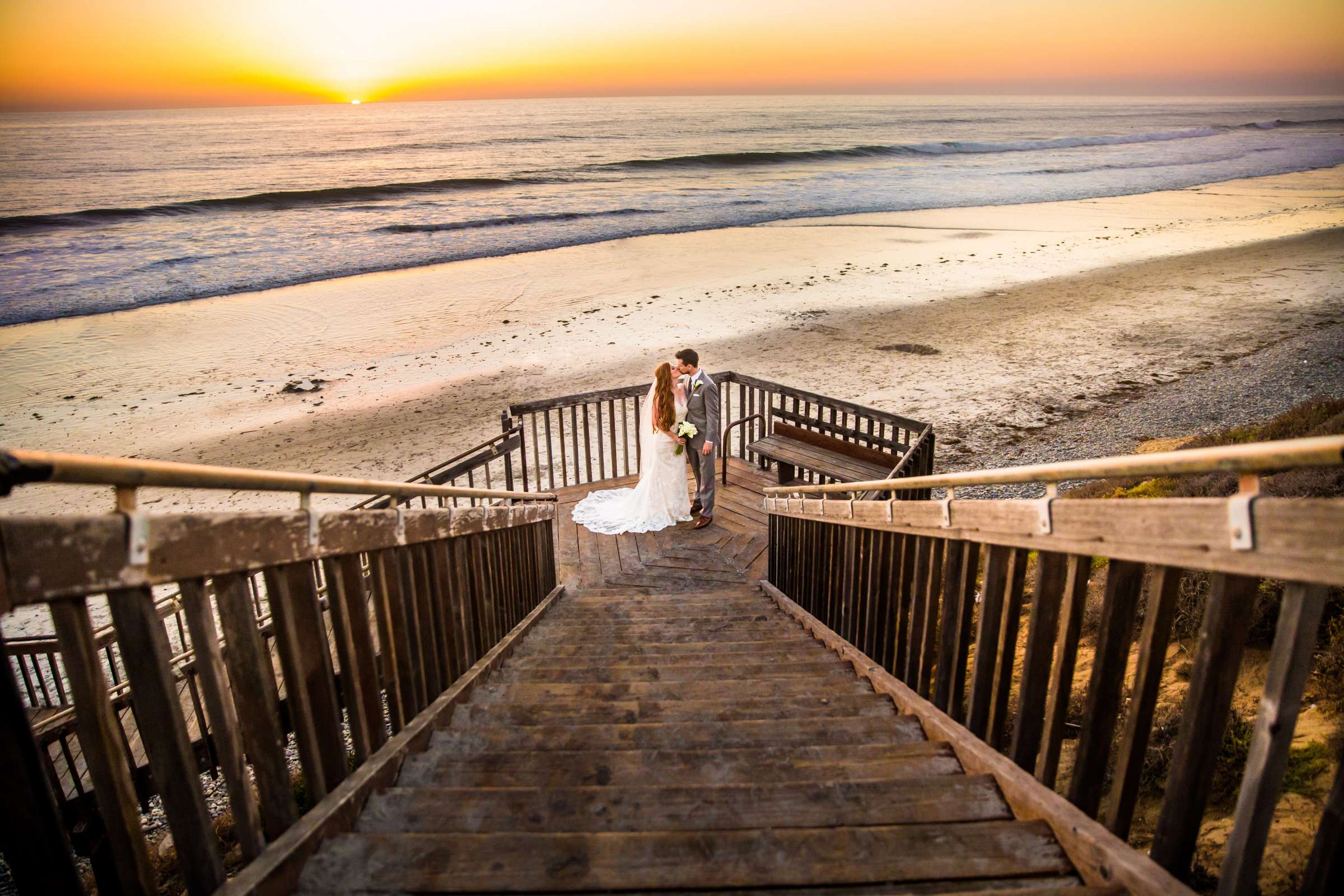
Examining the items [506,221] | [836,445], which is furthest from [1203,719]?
[506,221]

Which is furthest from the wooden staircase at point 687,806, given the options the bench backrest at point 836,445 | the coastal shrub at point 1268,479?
the bench backrest at point 836,445

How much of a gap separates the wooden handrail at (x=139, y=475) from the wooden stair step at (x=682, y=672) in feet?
6.91

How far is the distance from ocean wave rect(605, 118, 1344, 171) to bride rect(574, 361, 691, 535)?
51837 millimetres

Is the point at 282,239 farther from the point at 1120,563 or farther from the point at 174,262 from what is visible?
the point at 1120,563

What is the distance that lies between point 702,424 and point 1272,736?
7.03 metres

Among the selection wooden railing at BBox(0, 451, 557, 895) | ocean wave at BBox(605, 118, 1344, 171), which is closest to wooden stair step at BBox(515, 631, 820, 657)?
wooden railing at BBox(0, 451, 557, 895)

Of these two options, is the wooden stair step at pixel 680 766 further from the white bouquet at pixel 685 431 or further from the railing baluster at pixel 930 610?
the white bouquet at pixel 685 431

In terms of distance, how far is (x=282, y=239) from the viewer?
3291 cm

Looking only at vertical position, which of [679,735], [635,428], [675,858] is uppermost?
[675,858]

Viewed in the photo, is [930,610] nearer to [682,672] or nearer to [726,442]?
[682,672]

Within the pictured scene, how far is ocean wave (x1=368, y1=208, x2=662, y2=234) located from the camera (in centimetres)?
3528

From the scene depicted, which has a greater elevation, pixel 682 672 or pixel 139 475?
pixel 139 475

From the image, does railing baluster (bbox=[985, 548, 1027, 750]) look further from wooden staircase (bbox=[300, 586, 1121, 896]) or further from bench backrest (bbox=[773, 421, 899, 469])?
bench backrest (bbox=[773, 421, 899, 469])

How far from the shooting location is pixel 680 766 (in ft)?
8.69
